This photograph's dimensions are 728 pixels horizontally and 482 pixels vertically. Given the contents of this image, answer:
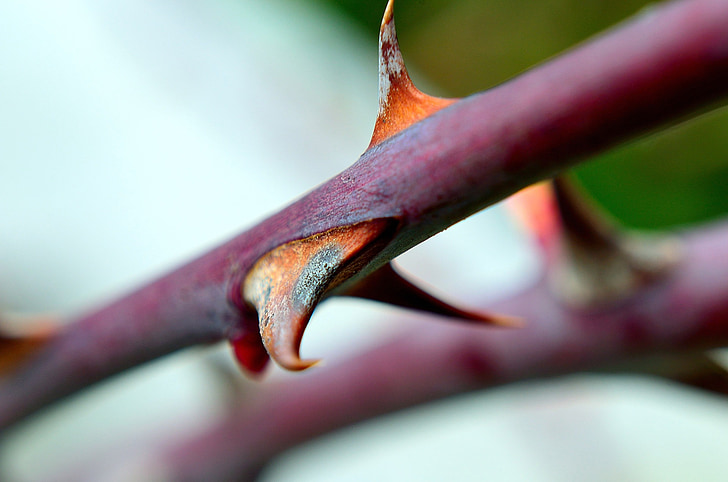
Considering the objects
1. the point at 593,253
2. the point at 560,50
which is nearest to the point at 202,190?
the point at 560,50

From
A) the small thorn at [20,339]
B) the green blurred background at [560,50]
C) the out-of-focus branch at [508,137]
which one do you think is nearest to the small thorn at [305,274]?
the out-of-focus branch at [508,137]

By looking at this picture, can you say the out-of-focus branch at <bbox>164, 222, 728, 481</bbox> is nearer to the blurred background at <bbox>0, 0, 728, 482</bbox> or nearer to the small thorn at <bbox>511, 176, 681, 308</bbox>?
the small thorn at <bbox>511, 176, 681, 308</bbox>

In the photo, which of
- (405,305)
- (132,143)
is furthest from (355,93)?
(405,305)

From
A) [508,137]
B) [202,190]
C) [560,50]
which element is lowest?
[508,137]

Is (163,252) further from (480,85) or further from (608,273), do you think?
(608,273)

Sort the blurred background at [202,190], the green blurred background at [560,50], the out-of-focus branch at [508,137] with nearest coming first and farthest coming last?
1. the out-of-focus branch at [508,137]
2. the green blurred background at [560,50]
3. the blurred background at [202,190]

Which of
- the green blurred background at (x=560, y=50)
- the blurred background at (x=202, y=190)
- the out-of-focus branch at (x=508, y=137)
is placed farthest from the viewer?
the blurred background at (x=202, y=190)

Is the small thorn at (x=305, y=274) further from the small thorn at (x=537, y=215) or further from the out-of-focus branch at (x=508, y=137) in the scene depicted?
the small thorn at (x=537, y=215)

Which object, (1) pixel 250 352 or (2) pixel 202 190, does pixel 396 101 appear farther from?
(2) pixel 202 190
